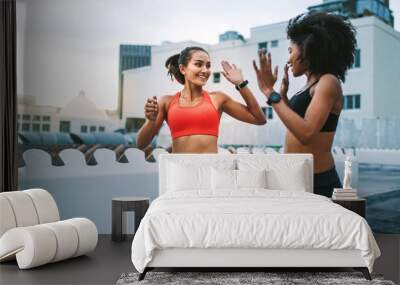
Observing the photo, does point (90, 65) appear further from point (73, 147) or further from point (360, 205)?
point (360, 205)

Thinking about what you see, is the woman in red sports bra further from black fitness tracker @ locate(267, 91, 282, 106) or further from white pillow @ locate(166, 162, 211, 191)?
white pillow @ locate(166, 162, 211, 191)

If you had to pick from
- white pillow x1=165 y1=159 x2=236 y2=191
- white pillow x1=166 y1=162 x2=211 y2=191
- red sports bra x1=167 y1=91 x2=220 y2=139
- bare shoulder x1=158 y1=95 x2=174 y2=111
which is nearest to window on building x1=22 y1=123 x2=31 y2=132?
bare shoulder x1=158 y1=95 x2=174 y2=111

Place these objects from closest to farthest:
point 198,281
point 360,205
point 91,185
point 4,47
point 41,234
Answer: point 198,281 < point 41,234 < point 360,205 < point 4,47 < point 91,185

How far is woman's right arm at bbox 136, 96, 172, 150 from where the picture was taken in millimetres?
6969

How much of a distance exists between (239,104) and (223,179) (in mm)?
1249

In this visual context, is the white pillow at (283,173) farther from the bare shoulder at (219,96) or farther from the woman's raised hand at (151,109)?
the woman's raised hand at (151,109)

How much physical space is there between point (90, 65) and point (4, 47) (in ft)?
3.25

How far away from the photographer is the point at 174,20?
7031 millimetres

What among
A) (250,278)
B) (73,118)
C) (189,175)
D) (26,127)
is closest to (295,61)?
(189,175)

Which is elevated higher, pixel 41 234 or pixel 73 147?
pixel 73 147

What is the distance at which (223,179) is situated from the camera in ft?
19.7

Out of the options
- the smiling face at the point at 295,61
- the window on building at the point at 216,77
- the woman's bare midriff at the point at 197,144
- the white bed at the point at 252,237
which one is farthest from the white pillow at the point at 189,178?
the smiling face at the point at 295,61

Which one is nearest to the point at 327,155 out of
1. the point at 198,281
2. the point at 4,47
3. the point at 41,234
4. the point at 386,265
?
the point at 386,265

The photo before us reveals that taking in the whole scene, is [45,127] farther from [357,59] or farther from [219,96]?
[357,59]
